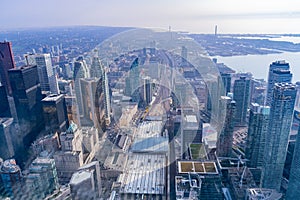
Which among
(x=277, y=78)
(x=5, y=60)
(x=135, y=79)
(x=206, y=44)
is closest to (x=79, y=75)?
(x=135, y=79)

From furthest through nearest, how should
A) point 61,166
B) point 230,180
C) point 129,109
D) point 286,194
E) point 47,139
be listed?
point 129,109 → point 47,139 → point 61,166 → point 230,180 → point 286,194

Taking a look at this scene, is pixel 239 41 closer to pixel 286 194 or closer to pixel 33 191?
pixel 286 194

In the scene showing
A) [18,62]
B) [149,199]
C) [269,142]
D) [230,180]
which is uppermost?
[18,62]

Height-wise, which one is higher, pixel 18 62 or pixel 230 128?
pixel 18 62

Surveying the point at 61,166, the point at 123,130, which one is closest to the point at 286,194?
the point at 123,130

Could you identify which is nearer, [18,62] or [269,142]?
[269,142]

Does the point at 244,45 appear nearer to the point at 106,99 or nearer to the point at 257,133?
the point at 257,133

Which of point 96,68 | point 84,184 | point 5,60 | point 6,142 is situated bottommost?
point 6,142
